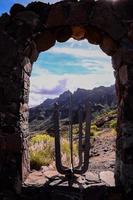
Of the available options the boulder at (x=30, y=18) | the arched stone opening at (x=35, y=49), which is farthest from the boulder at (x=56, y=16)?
the boulder at (x=30, y=18)

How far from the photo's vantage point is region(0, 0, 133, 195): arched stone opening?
16.0 feet

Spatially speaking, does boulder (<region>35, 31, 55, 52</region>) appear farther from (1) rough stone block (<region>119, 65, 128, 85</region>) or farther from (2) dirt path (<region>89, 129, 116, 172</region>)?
(2) dirt path (<region>89, 129, 116, 172</region>)

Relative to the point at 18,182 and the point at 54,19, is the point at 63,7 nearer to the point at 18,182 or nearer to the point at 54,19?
the point at 54,19

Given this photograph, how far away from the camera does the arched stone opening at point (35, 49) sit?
16.0 feet

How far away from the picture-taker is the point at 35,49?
208 inches

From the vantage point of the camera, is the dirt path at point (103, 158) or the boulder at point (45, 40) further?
the dirt path at point (103, 158)

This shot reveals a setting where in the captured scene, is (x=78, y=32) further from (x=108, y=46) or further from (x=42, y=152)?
(x=42, y=152)

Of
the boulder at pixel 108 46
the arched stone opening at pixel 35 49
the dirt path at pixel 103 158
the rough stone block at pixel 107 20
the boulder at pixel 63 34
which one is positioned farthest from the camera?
the dirt path at pixel 103 158

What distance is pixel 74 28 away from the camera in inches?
205

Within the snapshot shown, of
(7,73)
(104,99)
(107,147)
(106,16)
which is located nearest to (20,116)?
(7,73)

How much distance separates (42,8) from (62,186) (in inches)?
95.6

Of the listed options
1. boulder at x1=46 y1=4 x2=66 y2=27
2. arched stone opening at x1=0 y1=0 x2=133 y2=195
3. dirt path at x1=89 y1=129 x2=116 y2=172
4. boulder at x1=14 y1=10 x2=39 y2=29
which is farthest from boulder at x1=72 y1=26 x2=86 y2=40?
dirt path at x1=89 y1=129 x2=116 y2=172

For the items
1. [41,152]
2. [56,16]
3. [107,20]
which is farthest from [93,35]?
[41,152]

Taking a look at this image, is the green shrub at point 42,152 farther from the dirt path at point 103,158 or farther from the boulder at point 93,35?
the boulder at point 93,35
